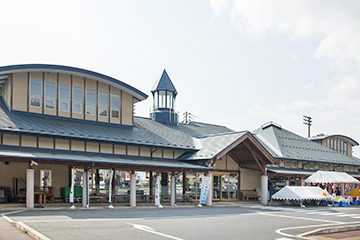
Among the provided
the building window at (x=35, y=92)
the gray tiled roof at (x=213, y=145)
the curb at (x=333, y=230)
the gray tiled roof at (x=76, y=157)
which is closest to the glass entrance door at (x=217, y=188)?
the gray tiled roof at (x=213, y=145)

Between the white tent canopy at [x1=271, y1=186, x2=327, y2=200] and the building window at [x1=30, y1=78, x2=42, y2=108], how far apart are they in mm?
15402

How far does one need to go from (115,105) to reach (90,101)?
5.70ft

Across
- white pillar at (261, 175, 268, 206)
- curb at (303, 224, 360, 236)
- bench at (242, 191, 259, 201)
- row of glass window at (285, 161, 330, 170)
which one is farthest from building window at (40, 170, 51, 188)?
row of glass window at (285, 161, 330, 170)

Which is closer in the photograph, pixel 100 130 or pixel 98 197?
pixel 98 197

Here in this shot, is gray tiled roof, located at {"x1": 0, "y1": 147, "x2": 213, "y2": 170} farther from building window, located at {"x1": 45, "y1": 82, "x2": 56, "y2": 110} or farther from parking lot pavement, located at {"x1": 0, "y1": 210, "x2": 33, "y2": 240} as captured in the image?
parking lot pavement, located at {"x1": 0, "y1": 210, "x2": 33, "y2": 240}

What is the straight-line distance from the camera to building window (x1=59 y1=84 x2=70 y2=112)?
20906mm

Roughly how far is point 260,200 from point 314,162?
A: 7399 millimetres

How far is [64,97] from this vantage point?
21031mm

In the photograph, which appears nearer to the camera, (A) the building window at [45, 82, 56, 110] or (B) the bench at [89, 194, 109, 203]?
(A) the building window at [45, 82, 56, 110]

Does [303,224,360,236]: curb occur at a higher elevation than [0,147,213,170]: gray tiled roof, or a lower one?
lower

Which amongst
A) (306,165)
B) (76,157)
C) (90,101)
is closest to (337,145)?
(306,165)

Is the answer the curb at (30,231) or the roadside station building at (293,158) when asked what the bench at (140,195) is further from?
the curb at (30,231)

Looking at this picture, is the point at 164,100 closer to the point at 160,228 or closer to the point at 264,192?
the point at 264,192

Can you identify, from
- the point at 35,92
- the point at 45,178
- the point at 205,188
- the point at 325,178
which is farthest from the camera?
the point at 325,178
